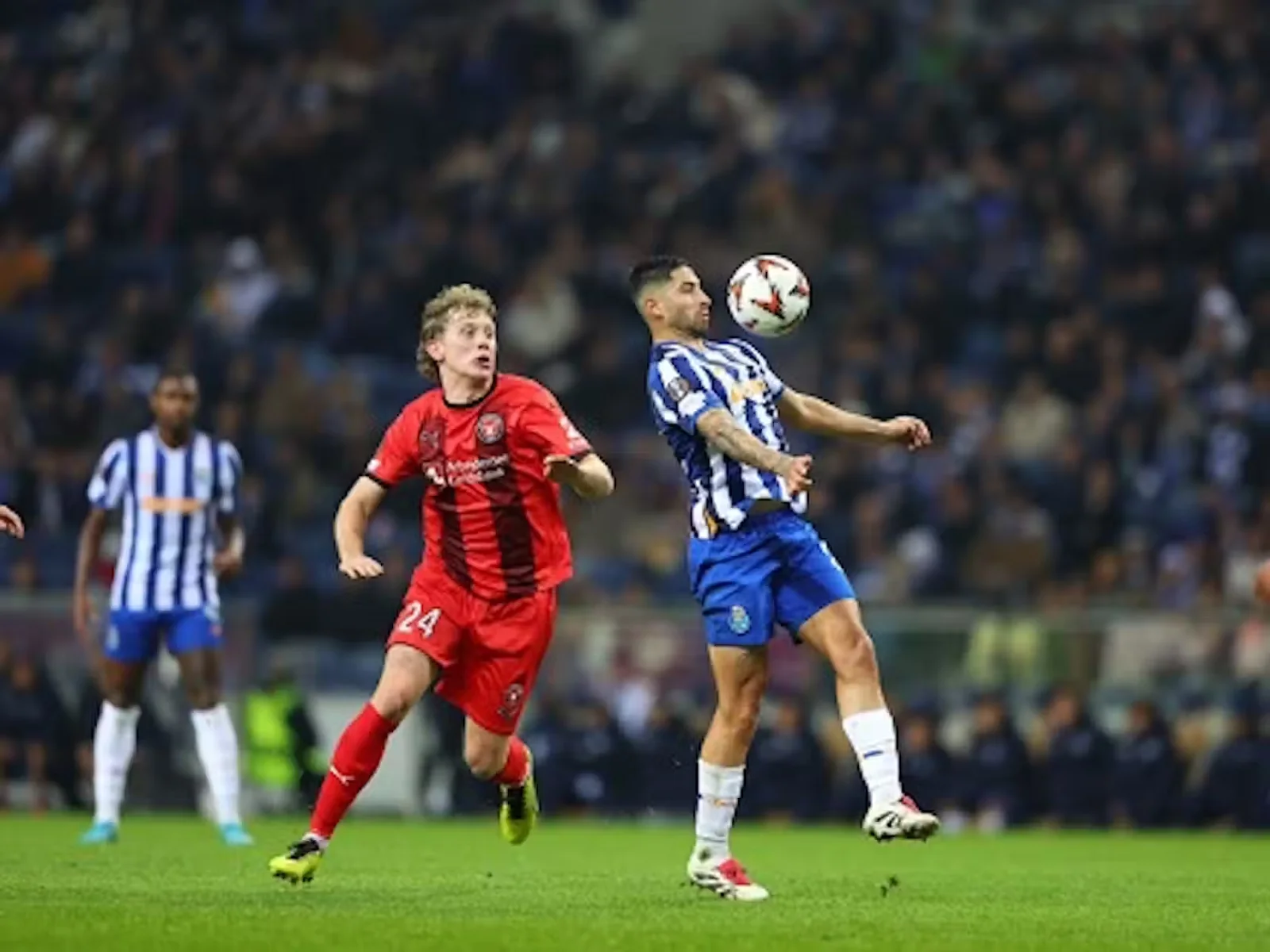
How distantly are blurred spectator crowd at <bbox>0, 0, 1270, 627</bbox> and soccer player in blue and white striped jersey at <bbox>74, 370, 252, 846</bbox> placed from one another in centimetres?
656

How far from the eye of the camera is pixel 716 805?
1090cm

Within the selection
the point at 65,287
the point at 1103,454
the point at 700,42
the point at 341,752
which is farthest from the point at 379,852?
the point at 700,42

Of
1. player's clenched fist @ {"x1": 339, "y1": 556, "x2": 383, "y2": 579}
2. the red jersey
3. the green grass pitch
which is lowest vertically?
the green grass pitch

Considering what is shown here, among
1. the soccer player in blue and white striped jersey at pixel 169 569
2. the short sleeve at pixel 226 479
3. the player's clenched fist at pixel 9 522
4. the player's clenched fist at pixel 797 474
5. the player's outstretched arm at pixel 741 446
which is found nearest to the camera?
the player's clenched fist at pixel 797 474

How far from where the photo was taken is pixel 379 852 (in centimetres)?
1469

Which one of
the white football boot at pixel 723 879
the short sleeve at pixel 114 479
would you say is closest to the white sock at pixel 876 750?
the white football boot at pixel 723 879

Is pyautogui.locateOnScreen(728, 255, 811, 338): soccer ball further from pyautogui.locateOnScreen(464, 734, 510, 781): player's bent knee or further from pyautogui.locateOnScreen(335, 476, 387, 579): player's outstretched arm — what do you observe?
pyautogui.locateOnScreen(464, 734, 510, 781): player's bent knee

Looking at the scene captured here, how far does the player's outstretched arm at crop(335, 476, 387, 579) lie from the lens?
10.7 meters

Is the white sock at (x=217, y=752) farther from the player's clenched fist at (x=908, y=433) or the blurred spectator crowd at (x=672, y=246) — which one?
the blurred spectator crowd at (x=672, y=246)

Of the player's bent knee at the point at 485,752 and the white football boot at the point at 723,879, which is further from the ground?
the player's bent knee at the point at 485,752

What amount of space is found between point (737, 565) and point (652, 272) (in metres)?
1.21

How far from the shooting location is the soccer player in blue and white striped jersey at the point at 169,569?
A: 15.8 meters

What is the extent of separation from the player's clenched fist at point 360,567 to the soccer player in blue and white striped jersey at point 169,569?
17.4 ft

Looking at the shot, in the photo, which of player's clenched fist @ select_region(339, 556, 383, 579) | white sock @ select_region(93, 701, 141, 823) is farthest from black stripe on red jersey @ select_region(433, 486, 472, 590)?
white sock @ select_region(93, 701, 141, 823)
